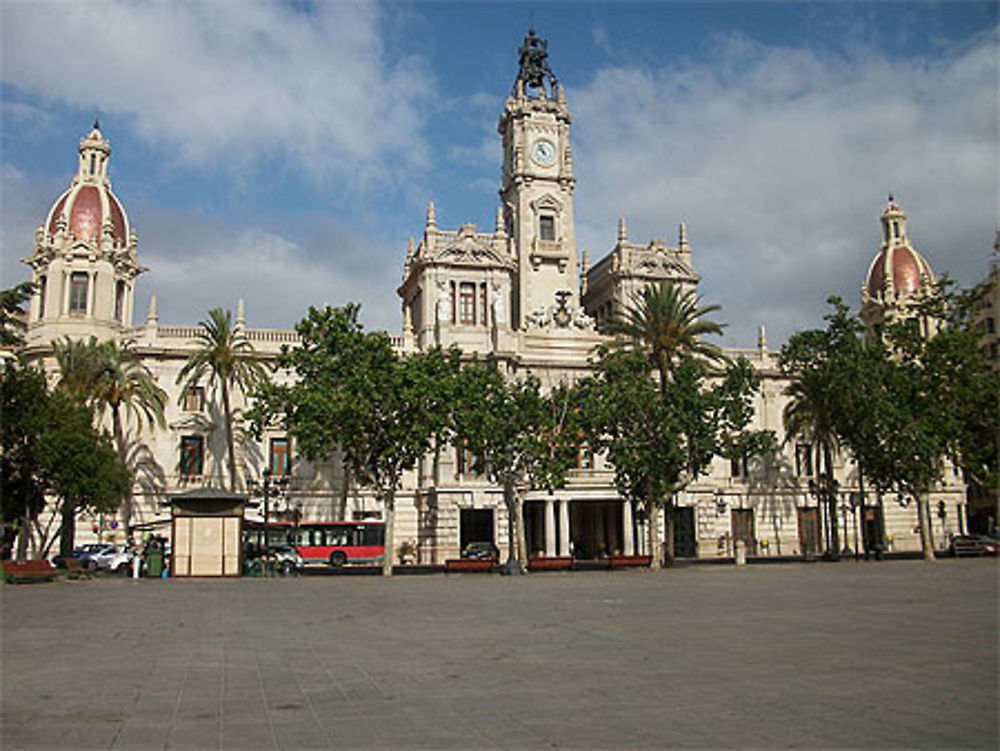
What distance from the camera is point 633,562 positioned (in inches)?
1778

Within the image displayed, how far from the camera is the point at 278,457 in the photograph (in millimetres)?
56562

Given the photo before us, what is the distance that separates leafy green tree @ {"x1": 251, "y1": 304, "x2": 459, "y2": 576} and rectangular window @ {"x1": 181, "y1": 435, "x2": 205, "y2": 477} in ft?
44.8

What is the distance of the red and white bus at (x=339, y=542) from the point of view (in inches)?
2051

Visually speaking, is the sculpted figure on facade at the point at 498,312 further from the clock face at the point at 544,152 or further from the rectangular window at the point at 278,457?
the rectangular window at the point at 278,457

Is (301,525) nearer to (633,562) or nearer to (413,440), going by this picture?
(413,440)

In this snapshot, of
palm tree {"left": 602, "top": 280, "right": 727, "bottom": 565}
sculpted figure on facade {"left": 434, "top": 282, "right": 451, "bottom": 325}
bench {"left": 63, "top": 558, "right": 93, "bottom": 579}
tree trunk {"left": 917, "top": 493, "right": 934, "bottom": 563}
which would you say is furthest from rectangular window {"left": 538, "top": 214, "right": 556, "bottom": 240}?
bench {"left": 63, "top": 558, "right": 93, "bottom": 579}

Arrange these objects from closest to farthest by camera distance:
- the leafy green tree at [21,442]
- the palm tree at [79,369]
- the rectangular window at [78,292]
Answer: the leafy green tree at [21,442] → the palm tree at [79,369] → the rectangular window at [78,292]

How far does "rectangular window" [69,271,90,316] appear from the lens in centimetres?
5553

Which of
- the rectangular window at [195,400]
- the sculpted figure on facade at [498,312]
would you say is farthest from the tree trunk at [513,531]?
the rectangular window at [195,400]

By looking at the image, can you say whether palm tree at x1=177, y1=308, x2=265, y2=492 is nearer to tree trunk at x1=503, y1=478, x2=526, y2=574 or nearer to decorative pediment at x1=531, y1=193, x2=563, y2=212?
tree trunk at x1=503, y1=478, x2=526, y2=574

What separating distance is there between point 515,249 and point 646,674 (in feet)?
179

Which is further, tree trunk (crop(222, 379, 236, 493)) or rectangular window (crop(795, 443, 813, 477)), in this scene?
rectangular window (crop(795, 443, 813, 477))

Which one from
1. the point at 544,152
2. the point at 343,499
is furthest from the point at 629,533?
the point at 544,152

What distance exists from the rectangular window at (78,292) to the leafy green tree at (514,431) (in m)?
26.2
